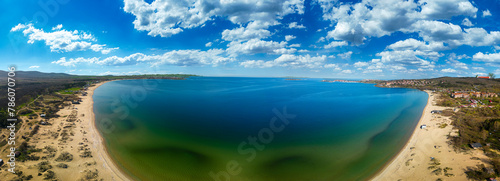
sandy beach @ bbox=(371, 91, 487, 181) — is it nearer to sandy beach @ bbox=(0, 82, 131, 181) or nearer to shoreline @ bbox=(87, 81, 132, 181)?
shoreline @ bbox=(87, 81, 132, 181)

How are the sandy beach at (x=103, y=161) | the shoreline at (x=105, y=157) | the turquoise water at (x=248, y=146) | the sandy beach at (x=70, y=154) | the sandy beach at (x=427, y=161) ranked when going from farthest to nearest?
the turquoise water at (x=248, y=146) → the sandy beach at (x=427, y=161) → the shoreline at (x=105, y=157) → the sandy beach at (x=103, y=161) → the sandy beach at (x=70, y=154)

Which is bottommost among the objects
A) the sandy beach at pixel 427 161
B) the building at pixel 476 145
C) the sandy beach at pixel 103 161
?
the sandy beach at pixel 103 161

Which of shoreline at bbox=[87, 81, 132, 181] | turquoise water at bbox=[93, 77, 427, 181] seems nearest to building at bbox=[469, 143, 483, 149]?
turquoise water at bbox=[93, 77, 427, 181]

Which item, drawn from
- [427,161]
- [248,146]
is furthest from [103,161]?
[427,161]

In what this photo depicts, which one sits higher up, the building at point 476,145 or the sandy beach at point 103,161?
the building at point 476,145

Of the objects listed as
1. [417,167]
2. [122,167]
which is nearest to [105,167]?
[122,167]

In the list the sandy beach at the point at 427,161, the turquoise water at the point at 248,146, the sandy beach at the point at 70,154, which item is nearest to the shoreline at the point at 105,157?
the sandy beach at the point at 70,154

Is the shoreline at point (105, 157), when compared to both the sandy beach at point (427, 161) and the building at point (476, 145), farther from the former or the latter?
the building at point (476, 145)

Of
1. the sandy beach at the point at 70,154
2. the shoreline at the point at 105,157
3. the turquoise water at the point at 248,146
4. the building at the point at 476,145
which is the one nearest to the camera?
the sandy beach at the point at 70,154

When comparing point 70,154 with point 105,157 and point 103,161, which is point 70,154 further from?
point 103,161
